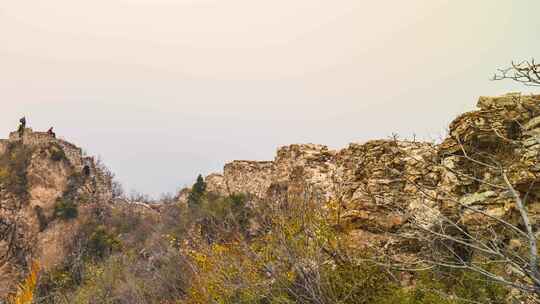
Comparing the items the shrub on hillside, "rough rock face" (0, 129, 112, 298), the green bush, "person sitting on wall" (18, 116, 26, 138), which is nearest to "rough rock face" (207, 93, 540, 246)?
the green bush

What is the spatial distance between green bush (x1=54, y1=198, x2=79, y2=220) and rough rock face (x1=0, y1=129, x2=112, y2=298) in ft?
0.77

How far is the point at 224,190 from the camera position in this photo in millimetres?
28734

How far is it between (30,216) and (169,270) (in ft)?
67.0

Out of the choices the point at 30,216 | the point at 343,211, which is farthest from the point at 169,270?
the point at 30,216

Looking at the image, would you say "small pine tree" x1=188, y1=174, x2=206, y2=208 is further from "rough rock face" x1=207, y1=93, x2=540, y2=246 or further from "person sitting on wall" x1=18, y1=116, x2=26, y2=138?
"rough rock face" x1=207, y1=93, x2=540, y2=246

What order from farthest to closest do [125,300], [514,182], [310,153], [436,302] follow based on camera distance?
1. [310,153]
2. [125,300]
3. [514,182]
4. [436,302]

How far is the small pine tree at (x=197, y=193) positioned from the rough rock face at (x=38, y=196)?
29.5ft

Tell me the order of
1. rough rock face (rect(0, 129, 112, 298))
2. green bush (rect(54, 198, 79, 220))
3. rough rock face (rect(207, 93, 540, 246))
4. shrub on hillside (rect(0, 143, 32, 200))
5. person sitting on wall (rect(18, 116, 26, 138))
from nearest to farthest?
rough rock face (rect(207, 93, 540, 246)) < rough rock face (rect(0, 129, 112, 298)) < green bush (rect(54, 198, 79, 220)) < shrub on hillside (rect(0, 143, 32, 200)) < person sitting on wall (rect(18, 116, 26, 138))

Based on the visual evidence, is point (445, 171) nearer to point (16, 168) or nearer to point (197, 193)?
point (197, 193)

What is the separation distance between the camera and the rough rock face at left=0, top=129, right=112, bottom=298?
26766 mm

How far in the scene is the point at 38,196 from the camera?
28812mm

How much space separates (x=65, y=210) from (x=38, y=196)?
265cm

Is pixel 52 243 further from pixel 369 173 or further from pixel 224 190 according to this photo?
pixel 369 173

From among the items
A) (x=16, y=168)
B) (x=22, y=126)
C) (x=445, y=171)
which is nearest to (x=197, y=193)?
(x=16, y=168)
